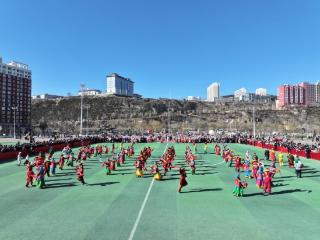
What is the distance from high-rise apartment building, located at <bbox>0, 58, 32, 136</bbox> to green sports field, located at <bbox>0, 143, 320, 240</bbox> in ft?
437

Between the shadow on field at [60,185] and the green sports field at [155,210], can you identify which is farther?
the shadow on field at [60,185]

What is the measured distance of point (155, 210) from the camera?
17.1 metres

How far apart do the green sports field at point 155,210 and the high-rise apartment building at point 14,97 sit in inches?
5245

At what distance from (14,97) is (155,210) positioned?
151086 millimetres

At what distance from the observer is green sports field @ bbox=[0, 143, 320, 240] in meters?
13.6

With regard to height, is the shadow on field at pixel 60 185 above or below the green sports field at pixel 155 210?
below

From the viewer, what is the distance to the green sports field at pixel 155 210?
13570 mm

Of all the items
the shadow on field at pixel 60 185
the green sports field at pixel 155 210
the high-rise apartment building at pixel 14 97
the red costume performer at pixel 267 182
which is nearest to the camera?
the green sports field at pixel 155 210

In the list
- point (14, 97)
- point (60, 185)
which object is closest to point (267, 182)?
point (60, 185)

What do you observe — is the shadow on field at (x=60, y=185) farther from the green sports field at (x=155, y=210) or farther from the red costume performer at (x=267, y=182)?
the red costume performer at (x=267, y=182)

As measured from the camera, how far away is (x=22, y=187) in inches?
932

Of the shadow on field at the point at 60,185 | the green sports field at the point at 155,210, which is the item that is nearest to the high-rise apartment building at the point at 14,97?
the shadow on field at the point at 60,185

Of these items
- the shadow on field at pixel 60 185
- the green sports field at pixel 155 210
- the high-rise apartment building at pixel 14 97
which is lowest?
the shadow on field at pixel 60 185

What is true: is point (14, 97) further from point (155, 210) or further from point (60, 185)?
point (155, 210)
